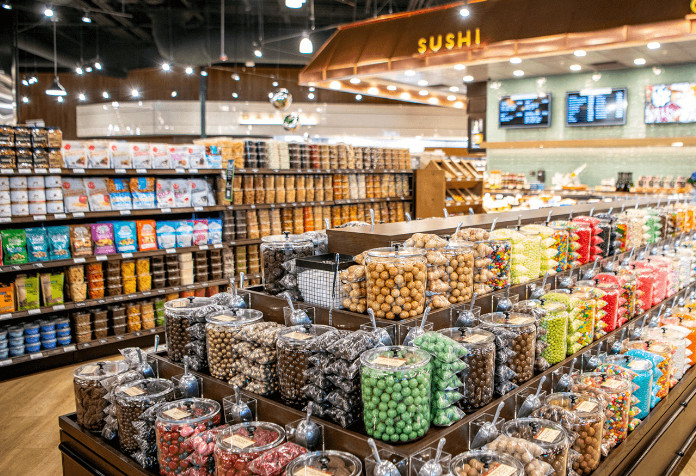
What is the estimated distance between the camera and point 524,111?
9445 mm

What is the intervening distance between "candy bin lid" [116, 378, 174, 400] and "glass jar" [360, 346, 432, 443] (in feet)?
3.21

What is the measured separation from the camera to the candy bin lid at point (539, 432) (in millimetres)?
1880

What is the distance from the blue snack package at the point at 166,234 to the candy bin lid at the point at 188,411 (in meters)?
3.61

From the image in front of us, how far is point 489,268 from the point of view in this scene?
2572mm

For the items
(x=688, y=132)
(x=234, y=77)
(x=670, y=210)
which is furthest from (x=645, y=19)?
(x=234, y=77)

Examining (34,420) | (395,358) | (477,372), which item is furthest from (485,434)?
(34,420)

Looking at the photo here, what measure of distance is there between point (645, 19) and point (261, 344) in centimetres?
604

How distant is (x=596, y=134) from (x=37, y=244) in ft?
27.1

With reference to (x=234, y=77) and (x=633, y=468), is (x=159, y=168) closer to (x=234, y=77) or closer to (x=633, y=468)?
(x=633, y=468)

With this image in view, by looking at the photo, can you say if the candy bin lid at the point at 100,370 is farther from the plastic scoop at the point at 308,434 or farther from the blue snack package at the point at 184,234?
the blue snack package at the point at 184,234

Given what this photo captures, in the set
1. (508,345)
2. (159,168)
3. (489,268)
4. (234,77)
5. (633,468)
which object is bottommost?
(633,468)

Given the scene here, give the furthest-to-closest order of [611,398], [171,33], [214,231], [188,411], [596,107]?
[171,33]
[596,107]
[214,231]
[611,398]
[188,411]

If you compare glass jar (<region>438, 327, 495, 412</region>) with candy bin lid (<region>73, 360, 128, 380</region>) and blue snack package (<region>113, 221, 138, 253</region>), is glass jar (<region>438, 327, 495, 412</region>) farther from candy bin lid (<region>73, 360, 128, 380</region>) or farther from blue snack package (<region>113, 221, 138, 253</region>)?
blue snack package (<region>113, 221, 138, 253</region>)

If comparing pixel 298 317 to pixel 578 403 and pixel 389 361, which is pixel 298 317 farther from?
pixel 578 403
